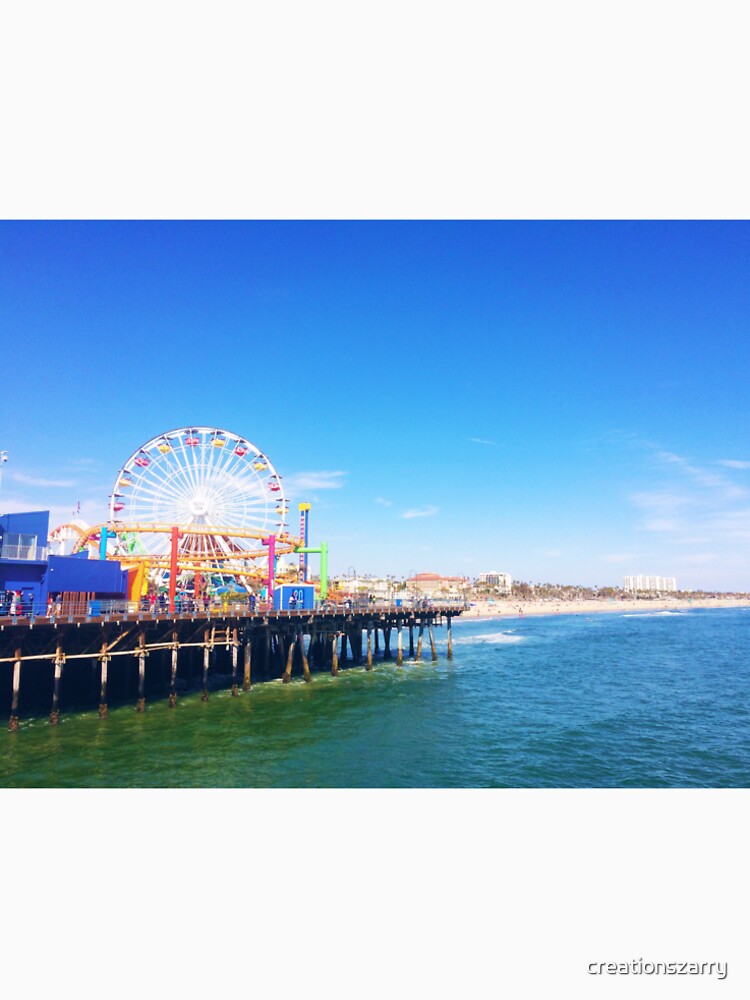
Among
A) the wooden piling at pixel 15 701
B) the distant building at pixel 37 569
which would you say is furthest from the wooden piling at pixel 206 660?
the wooden piling at pixel 15 701

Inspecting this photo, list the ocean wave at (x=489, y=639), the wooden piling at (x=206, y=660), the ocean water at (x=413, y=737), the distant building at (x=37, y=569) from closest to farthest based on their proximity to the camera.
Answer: the ocean water at (x=413, y=737) → the distant building at (x=37, y=569) → the wooden piling at (x=206, y=660) → the ocean wave at (x=489, y=639)

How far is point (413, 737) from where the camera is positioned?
2500 cm

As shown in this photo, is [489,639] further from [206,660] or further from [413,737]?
[413,737]

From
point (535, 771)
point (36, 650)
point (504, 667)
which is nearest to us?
point (535, 771)

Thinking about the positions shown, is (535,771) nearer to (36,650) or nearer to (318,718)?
(318,718)

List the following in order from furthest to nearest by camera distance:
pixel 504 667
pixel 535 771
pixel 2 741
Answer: pixel 504 667, pixel 2 741, pixel 535 771

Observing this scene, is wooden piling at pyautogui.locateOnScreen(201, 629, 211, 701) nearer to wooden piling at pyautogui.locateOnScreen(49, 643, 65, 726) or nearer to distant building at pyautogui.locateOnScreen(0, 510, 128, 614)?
distant building at pyautogui.locateOnScreen(0, 510, 128, 614)

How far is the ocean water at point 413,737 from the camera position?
766 inches

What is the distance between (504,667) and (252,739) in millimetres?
31300

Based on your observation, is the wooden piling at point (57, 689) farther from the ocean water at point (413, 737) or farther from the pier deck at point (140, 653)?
the ocean water at point (413, 737)

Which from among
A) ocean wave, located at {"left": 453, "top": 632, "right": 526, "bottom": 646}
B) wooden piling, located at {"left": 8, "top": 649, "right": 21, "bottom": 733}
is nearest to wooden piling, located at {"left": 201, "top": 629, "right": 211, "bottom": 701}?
wooden piling, located at {"left": 8, "top": 649, "right": 21, "bottom": 733}

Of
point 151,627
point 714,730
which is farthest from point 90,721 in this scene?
point 714,730

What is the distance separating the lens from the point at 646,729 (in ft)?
90.7

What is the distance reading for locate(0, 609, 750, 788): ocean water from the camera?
1945cm
